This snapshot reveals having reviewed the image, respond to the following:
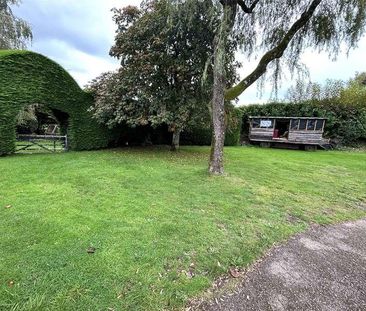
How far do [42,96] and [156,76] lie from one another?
15.0 ft

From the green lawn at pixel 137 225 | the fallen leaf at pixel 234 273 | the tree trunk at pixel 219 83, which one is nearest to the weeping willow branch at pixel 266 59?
the tree trunk at pixel 219 83

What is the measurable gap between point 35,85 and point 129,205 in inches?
313

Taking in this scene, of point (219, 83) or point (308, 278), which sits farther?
point (219, 83)

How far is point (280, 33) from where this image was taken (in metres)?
8.77

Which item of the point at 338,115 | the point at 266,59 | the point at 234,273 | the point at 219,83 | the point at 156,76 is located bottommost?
the point at 234,273

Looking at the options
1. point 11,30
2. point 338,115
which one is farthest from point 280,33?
point 11,30

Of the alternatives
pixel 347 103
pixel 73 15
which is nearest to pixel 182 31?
pixel 73 15

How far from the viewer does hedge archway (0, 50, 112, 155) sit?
31.0 ft

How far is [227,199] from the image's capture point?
18.2 feet

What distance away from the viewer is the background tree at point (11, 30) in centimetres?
1562

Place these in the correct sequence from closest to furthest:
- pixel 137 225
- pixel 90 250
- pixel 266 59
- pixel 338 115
→ pixel 90 250
pixel 137 225
pixel 266 59
pixel 338 115

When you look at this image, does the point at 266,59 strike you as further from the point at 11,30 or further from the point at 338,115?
the point at 11,30

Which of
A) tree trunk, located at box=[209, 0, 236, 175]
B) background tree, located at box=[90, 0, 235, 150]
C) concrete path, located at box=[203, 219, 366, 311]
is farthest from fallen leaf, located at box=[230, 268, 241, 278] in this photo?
background tree, located at box=[90, 0, 235, 150]

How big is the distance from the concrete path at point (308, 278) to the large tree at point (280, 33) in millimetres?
4091
